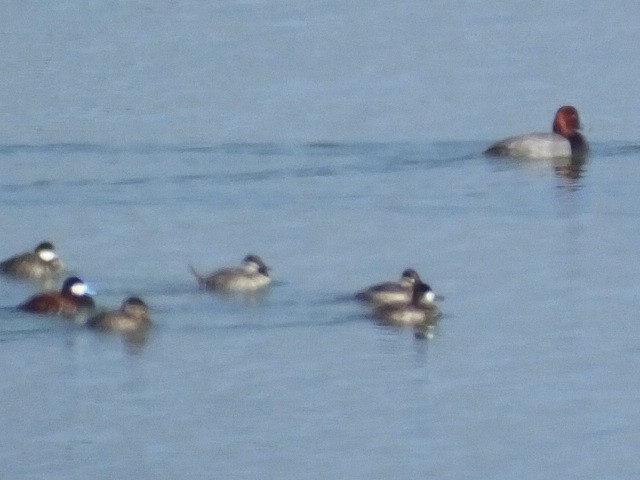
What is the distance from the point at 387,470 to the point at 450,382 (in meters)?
2.22

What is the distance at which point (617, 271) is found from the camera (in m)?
20.3

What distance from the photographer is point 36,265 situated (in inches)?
813

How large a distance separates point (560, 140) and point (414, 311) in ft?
30.7

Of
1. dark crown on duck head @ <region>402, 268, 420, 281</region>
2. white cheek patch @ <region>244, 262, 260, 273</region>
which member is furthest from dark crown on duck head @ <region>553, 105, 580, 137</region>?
white cheek patch @ <region>244, 262, 260, 273</region>

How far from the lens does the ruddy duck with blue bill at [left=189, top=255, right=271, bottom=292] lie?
64.5 feet

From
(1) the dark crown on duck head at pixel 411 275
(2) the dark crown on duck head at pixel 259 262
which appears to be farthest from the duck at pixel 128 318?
(1) the dark crown on duck head at pixel 411 275

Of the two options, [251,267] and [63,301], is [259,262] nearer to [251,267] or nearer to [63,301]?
[251,267]

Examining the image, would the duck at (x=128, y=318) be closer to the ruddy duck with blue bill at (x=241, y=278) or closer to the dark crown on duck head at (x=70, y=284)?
the dark crown on duck head at (x=70, y=284)

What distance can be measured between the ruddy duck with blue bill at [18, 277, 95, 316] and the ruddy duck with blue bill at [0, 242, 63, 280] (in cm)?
125

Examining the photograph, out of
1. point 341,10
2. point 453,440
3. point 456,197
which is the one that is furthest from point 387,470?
point 341,10

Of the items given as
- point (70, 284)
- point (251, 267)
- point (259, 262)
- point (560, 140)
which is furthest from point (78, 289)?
point (560, 140)

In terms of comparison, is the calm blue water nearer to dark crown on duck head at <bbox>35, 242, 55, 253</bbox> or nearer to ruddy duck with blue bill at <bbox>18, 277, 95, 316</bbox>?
ruddy duck with blue bill at <bbox>18, 277, 95, 316</bbox>

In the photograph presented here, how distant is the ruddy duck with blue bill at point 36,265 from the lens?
2050cm

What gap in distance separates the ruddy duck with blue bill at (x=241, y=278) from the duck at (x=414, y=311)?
1279 millimetres
